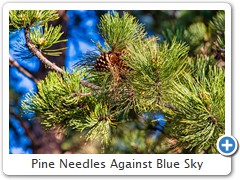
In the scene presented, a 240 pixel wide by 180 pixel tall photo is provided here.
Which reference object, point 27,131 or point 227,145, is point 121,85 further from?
point 27,131

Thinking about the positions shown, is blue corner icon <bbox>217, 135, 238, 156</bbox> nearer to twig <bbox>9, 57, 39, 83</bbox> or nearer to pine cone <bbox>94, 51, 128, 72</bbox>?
pine cone <bbox>94, 51, 128, 72</bbox>

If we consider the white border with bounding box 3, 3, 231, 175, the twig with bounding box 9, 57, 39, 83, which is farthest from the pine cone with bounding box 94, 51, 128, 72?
the twig with bounding box 9, 57, 39, 83

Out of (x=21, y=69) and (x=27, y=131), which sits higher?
(x=21, y=69)

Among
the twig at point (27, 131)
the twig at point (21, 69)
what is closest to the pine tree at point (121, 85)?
the twig at point (21, 69)

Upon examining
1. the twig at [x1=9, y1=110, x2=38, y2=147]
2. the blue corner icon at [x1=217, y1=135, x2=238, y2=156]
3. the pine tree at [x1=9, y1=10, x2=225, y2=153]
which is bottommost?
the twig at [x1=9, y1=110, x2=38, y2=147]

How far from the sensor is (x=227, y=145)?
1054mm

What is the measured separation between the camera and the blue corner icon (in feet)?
3.39

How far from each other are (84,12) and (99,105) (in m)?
1.11

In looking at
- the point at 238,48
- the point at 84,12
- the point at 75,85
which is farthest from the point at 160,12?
the point at 75,85

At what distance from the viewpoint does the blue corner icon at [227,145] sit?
103 centimetres

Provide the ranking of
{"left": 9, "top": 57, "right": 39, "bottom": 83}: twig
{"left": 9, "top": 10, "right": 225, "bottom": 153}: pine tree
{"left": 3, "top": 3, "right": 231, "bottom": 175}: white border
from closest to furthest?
{"left": 9, "top": 10, "right": 225, "bottom": 153}: pine tree
{"left": 3, "top": 3, "right": 231, "bottom": 175}: white border
{"left": 9, "top": 57, "right": 39, "bottom": 83}: twig
